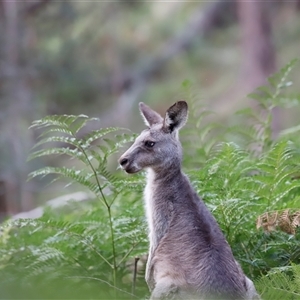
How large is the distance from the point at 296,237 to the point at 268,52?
43.1 ft

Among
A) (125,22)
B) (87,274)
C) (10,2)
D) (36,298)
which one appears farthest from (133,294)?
(125,22)

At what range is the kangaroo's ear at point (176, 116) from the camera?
14.8ft

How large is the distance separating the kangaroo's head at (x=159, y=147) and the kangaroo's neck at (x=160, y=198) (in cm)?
7

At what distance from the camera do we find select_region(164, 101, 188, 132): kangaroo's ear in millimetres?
4500

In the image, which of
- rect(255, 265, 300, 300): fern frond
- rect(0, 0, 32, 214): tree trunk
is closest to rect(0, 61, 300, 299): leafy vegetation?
rect(255, 265, 300, 300): fern frond

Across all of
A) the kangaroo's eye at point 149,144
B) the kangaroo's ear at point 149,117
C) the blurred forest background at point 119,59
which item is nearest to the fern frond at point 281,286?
the kangaroo's eye at point 149,144

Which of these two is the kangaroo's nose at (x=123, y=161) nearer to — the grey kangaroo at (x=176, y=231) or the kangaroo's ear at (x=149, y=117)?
the grey kangaroo at (x=176, y=231)

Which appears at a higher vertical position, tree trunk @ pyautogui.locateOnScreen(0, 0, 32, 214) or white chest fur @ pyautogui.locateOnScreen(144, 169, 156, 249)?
tree trunk @ pyautogui.locateOnScreen(0, 0, 32, 214)

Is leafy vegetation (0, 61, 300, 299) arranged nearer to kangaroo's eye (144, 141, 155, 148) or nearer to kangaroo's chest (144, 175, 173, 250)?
kangaroo's eye (144, 141, 155, 148)

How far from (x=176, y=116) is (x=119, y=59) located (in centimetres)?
1599

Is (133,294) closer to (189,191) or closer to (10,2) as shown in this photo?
(189,191)

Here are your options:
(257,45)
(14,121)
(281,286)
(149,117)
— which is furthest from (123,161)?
(257,45)

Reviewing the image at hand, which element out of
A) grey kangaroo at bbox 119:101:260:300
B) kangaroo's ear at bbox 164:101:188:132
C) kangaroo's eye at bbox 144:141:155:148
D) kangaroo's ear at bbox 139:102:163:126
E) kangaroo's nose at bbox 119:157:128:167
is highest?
kangaroo's ear at bbox 139:102:163:126

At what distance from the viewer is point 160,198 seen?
14.5ft
